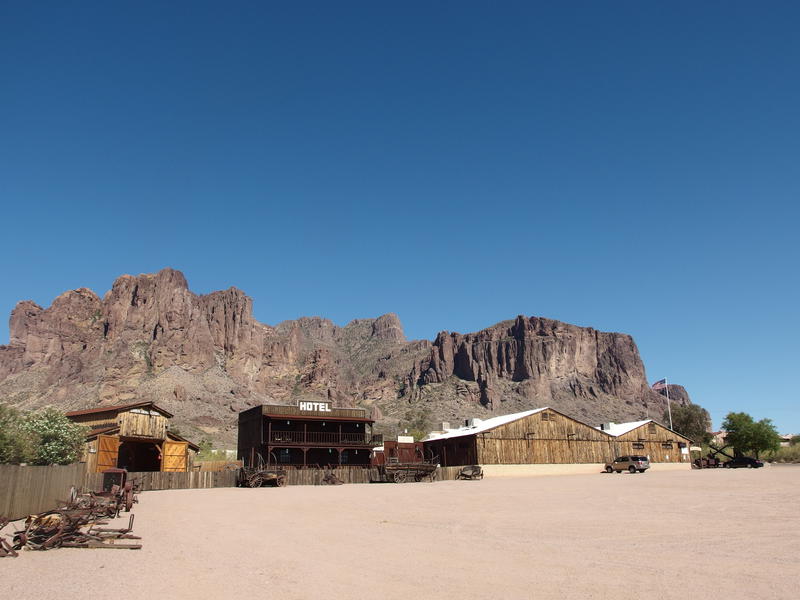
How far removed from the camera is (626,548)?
12.8 metres

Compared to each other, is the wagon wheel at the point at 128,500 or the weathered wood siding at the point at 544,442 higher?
the weathered wood siding at the point at 544,442

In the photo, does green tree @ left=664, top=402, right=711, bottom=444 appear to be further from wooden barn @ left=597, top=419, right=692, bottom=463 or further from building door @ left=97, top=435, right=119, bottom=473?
building door @ left=97, top=435, right=119, bottom=473

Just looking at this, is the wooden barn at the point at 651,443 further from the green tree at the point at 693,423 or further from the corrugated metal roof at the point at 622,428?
A: the green tree at the point at 693,423

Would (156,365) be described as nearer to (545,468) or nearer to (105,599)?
(545,468)

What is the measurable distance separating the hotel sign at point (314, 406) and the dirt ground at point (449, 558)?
133ft

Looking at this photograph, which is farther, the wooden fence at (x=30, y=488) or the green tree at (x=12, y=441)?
the green tree at (x=12, y=441)

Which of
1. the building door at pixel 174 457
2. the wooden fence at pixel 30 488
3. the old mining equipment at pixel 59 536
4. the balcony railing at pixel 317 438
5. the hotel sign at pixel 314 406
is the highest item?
the hotel sign at pixel 314 406

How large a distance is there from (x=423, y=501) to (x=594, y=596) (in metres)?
19.6

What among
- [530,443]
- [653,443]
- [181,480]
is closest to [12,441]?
[181,480]

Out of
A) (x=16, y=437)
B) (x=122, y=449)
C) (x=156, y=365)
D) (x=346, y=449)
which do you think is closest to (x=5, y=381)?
(x=156, y=365)

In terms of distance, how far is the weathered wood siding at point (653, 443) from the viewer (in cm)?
6673

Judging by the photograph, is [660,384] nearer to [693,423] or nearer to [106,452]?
[693,423]

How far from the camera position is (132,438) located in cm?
5122

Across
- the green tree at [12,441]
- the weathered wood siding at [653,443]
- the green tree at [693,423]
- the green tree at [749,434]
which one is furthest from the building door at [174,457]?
the green tree at [693,423]
